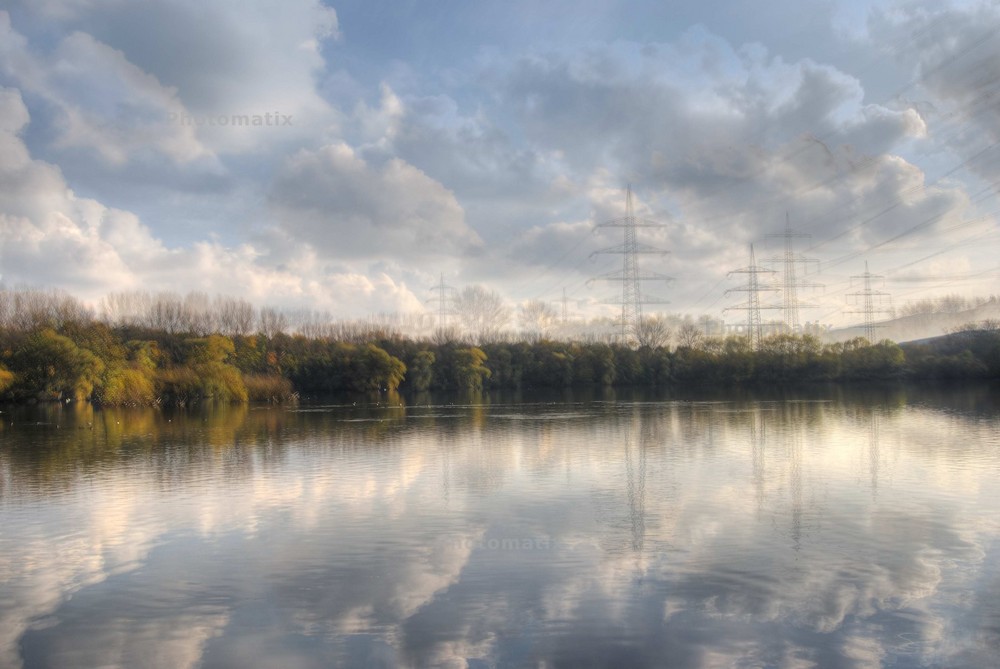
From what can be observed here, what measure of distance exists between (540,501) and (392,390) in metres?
83.4

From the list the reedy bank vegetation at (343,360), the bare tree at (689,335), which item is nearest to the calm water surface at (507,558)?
the reedy bank vegetation at (343,360)

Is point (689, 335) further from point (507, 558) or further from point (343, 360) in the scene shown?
point (507, 558)

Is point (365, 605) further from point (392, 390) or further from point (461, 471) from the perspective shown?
point (392, 390)

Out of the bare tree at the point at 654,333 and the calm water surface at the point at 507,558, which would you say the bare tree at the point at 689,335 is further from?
the calm water surface at the point at 507,558

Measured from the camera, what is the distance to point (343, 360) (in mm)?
99500

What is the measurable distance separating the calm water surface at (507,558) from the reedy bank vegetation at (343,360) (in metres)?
43.2

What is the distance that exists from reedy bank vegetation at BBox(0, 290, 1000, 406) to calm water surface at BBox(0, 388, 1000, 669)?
142 feet

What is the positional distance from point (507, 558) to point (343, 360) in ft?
292

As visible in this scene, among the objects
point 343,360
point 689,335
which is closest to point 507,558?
point 343,360

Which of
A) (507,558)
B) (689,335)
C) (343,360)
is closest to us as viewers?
(507,558)

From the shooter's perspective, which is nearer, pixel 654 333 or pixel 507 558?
pixel 507 558

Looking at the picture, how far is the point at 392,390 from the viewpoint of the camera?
99875mm

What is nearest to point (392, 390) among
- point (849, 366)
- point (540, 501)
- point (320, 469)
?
point (849, 366)

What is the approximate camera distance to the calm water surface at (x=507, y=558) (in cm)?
905
